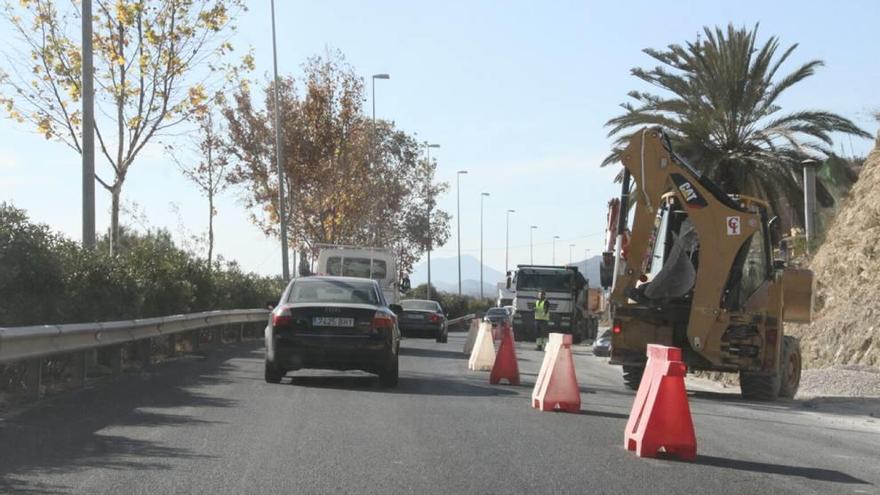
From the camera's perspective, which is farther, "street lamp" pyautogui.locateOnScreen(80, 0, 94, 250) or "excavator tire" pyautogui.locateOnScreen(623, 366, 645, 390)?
"street lamp" pyautogui.locateOnScreen(80, 0, 94, 250)

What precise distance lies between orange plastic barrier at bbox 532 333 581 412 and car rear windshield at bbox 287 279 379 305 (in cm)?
399

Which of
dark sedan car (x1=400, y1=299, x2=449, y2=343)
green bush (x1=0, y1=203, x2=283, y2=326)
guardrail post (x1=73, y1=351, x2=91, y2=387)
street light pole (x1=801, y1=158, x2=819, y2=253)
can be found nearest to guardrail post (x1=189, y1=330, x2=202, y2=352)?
green bush (x1=0, y1=203, x2=283, y2=326)

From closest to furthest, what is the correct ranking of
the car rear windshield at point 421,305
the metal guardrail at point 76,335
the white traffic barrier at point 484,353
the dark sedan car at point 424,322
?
1. the metal guardrail at point 76,335
2. the white traffic barrier at point 484,353
3. the dark sedan car at point 424,322
4. the car rear windshield at point 421,305

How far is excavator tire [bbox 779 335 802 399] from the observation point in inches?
663

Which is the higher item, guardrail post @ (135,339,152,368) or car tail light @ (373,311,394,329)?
car tail light @ (373,311,394,329)

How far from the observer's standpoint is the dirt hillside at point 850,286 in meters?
22.6

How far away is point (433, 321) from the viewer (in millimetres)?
37906

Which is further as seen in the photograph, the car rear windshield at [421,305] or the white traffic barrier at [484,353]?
the car rear windshield at [421,305]

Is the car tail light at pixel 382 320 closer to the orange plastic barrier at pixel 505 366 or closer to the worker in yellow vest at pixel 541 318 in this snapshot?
the orange plastic barrier at pixel 505 366

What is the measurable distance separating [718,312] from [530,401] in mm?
3471

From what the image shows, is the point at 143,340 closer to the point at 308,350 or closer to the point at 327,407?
the point at 308,350

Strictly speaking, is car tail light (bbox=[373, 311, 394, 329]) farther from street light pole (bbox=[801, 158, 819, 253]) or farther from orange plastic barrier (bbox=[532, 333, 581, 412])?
street light pole (bbox=[801, 158, 819, 253])

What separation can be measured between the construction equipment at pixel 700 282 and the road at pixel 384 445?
1307 mm

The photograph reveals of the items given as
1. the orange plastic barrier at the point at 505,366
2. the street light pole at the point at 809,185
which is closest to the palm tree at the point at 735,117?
the street light pole at the point at 809,185
